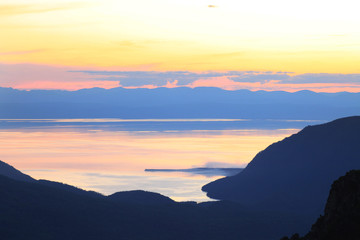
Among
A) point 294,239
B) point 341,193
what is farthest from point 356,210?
point 294,239

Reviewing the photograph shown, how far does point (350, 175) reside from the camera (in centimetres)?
8294

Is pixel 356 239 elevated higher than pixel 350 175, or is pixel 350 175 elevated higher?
pixel 350 175

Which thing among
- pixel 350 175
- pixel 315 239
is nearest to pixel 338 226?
pixel 315 239

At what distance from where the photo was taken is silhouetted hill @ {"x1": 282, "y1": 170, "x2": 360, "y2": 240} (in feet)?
253

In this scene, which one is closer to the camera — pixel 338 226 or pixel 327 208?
pixel 338 226

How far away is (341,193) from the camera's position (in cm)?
8269

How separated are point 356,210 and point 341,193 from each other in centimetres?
359

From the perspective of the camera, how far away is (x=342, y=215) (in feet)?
259

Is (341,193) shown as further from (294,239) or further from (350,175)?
(294,239)

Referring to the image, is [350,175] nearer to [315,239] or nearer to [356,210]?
[356,210]

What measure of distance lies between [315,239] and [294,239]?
2.60 m

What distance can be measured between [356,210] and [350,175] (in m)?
5.18

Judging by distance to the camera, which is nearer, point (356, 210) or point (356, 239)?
point (356, 239)

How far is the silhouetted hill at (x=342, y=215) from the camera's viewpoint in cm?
7712
